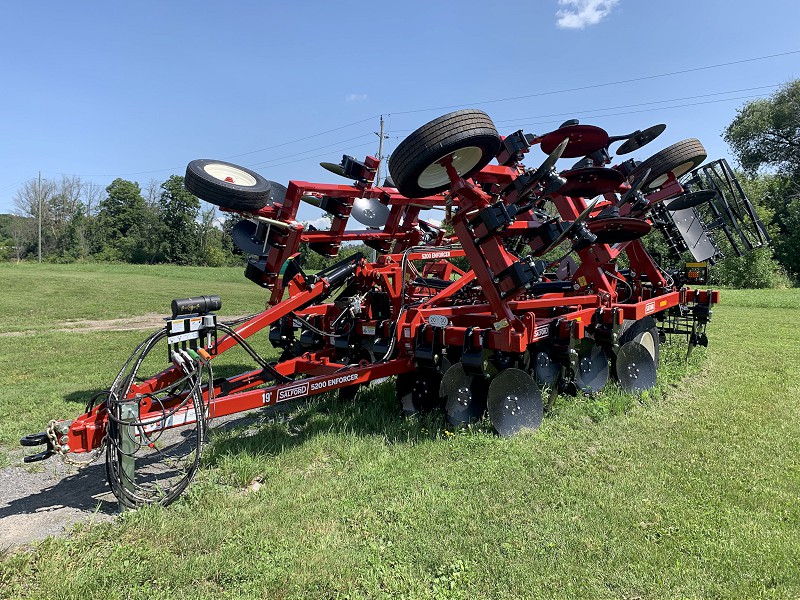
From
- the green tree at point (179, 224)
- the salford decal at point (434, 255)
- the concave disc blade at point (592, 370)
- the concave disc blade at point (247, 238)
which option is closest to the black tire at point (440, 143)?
the concave disc blade at point (247, 238)

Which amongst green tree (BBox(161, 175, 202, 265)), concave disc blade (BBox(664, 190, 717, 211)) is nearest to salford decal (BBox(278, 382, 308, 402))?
concave disc blade (BBox(664, 190, 717, 211))

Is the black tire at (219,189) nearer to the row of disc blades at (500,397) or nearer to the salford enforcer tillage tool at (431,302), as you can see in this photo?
the salford enforcer tillage tool at (431,302)

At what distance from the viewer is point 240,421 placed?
5637mm

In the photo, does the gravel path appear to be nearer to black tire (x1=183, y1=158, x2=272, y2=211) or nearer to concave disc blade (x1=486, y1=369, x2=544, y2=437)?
black tire (x1=183, y1=158, x2=272, y2=211)

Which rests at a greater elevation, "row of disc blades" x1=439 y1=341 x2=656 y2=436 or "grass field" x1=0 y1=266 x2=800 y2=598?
"row of disc blades" x1=439 y1=341 x2=656 y2=436

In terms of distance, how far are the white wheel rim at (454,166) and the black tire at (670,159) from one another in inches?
139

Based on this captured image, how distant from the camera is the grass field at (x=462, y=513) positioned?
2.73m

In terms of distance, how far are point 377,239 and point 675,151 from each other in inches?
159

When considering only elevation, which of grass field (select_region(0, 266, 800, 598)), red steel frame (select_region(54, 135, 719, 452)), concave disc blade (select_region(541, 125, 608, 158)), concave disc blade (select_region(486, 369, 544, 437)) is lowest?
grass field (select_region(0, 266, 800, 598))

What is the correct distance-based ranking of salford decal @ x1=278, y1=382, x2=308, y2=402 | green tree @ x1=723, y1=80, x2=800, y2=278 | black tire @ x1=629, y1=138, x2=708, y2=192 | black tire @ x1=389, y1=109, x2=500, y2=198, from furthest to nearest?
green tree @ x1=723, y1=80, x2=800, y2=278
black tire @ x1=629, y1=138, x2=708, y2=192
salford decal @ x1=278, y1=382, x2=308, y2=402
black tire @ x1=389, y1=109, x2=500, y2=198

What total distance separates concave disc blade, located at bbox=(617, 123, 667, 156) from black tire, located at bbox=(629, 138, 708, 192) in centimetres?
34

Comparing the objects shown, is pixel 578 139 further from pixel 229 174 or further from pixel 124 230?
pixel 124 230

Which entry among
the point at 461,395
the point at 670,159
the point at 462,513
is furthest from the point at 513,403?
the point at 670,159

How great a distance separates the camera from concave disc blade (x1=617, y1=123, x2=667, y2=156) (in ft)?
21.9
